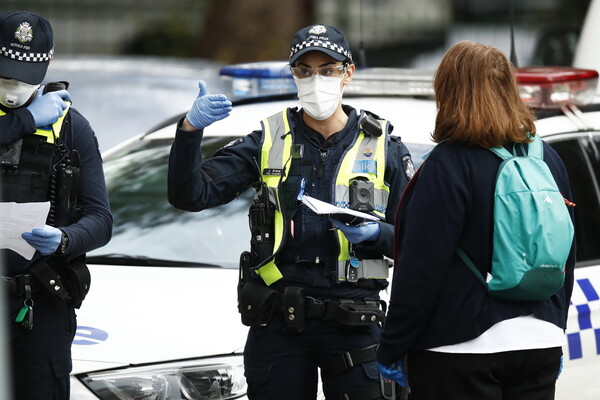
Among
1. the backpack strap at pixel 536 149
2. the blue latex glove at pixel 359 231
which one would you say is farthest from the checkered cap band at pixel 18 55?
the backpack strap at pixel 536 149

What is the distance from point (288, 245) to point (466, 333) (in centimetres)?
82

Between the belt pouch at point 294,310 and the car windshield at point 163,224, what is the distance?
0.93m

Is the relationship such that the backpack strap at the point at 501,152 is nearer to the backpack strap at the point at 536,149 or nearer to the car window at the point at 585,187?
the backpack strap at the point at 536,149

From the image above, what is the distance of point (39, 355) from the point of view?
155 inches

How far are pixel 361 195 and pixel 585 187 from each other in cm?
174

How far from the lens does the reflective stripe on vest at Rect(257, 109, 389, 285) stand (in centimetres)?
400

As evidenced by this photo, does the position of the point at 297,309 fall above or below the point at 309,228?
below

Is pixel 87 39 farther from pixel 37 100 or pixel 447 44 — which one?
pixel 37 100

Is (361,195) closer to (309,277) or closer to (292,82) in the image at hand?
(309,277)

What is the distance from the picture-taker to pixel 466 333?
3393mm

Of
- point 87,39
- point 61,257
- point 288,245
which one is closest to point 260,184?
point 288,245

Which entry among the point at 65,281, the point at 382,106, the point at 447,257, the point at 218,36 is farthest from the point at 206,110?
the point at 218,36

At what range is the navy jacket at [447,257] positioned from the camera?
3361mm

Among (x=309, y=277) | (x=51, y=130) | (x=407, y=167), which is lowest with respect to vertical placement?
(x=309, y=277)
